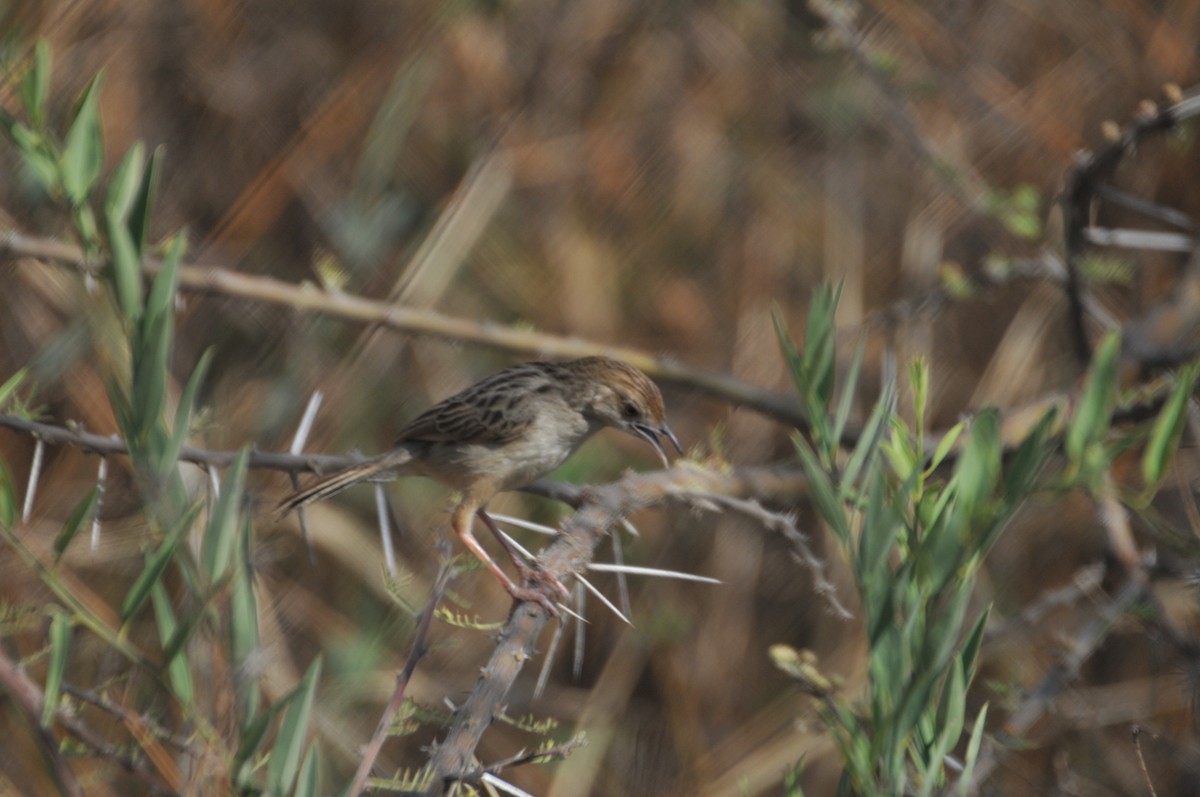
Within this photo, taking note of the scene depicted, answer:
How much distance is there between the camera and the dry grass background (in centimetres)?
596

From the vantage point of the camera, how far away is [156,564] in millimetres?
1210

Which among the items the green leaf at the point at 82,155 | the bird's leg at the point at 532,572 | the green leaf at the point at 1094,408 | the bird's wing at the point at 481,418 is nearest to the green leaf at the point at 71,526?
the green leaf at the point at 82,155

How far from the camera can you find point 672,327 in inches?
256

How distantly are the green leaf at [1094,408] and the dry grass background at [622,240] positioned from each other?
4367mm

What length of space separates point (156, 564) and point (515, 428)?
3.00 metres

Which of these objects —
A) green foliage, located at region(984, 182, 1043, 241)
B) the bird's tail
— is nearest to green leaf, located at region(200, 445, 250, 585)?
the bird's tail

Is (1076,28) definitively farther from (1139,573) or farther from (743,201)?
(1139,573)

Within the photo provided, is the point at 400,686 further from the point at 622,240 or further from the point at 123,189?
the point at 622,240

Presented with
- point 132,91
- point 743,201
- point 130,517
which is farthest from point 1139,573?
point 132,91

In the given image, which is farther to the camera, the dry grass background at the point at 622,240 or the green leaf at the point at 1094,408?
the dry grass background at the point at 622,240

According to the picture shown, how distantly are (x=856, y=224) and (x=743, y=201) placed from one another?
1.96 ft

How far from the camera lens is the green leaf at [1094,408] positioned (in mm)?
1360

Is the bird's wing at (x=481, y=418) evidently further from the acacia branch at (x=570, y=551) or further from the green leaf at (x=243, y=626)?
the green leaf at (x=243, y=626)

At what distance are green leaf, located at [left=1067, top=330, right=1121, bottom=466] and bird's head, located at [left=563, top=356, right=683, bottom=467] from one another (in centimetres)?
280
